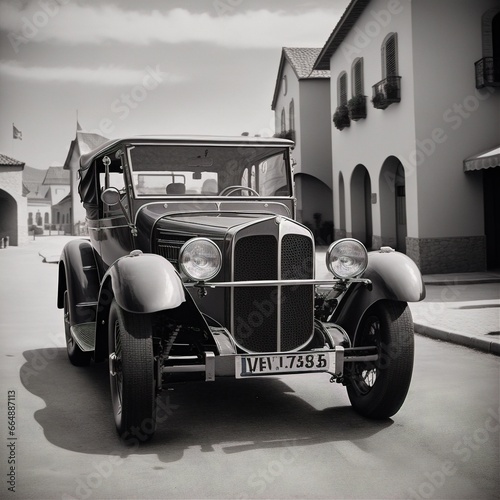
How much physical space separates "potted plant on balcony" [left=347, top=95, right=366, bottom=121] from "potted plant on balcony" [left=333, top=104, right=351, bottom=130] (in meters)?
1.30

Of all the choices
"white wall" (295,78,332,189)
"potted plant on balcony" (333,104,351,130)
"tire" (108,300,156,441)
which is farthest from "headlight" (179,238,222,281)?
"white wall" (295,78,332,189)

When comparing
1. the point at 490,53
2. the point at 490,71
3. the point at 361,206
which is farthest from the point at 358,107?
the point at 490,71

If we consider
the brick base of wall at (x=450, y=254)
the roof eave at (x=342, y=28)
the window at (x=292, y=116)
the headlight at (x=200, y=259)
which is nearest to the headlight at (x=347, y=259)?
the headlight at (x=200, y=259)

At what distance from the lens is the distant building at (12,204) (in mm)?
34531

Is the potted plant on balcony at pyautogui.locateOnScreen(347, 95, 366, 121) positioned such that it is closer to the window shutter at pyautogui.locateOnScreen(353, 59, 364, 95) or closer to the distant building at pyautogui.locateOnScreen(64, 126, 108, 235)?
the window shutter at pyautogui.locateOnScreen(353, 59, 364, 95)

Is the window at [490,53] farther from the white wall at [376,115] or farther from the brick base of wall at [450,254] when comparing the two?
the brick base of wall at [450,254]

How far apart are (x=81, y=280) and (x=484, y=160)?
31.7 ft

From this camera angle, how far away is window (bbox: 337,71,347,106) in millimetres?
20750

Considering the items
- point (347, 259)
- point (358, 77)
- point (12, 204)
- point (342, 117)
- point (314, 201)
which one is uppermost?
point (358, 77)

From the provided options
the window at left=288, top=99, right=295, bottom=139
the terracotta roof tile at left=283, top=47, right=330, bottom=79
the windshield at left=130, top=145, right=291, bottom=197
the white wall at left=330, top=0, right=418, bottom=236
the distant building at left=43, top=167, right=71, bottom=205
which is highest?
the distant building at left=43, top=167, right=71, bottom=205

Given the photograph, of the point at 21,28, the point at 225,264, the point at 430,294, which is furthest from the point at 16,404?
the point at 430,294

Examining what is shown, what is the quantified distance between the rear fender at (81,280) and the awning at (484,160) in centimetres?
894

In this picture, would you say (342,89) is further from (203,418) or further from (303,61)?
(203,418)

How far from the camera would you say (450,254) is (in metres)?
14.6
